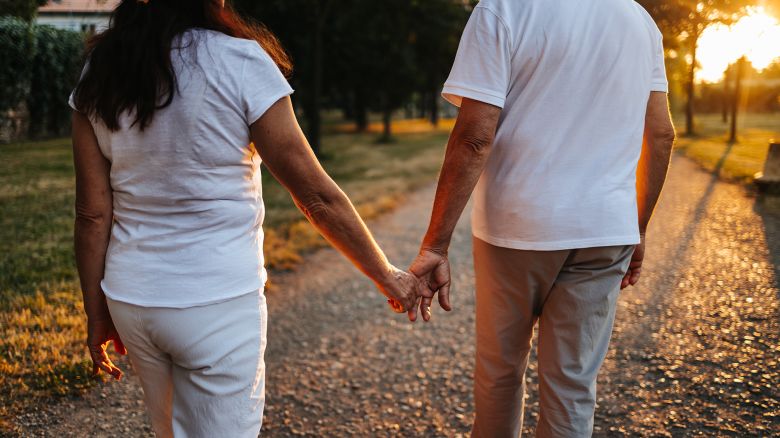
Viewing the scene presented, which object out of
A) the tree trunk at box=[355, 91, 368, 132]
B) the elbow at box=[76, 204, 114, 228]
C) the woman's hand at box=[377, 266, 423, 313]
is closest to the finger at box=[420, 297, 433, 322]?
the woman's hand at box=[377, 266, 423, 313]

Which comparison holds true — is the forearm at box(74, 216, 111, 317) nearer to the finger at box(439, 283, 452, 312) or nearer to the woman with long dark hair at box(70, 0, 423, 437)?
the woman with long dark hair at box(70, 0, 423, 437)

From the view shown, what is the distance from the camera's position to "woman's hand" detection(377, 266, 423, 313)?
2232mm

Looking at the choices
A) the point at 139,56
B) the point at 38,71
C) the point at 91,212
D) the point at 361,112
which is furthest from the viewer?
the point at 361,112

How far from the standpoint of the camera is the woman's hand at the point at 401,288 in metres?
2.23

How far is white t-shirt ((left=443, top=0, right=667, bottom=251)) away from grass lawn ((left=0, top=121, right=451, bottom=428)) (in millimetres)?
2905

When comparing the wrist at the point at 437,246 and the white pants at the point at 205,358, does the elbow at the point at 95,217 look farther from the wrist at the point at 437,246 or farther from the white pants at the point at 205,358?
the wrist at the point at 437,246

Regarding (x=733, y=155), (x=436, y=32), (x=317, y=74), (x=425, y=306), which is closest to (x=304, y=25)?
(x=317, y=74)

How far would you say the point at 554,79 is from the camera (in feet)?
6.68

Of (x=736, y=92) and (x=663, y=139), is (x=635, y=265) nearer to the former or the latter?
(x=663, y=139)

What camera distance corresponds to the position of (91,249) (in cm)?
182

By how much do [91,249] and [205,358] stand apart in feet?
1.53

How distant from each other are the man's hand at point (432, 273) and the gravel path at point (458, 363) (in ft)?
3.77

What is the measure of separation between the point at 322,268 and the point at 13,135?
5.13m

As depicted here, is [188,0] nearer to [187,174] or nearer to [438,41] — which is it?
[187,174]
